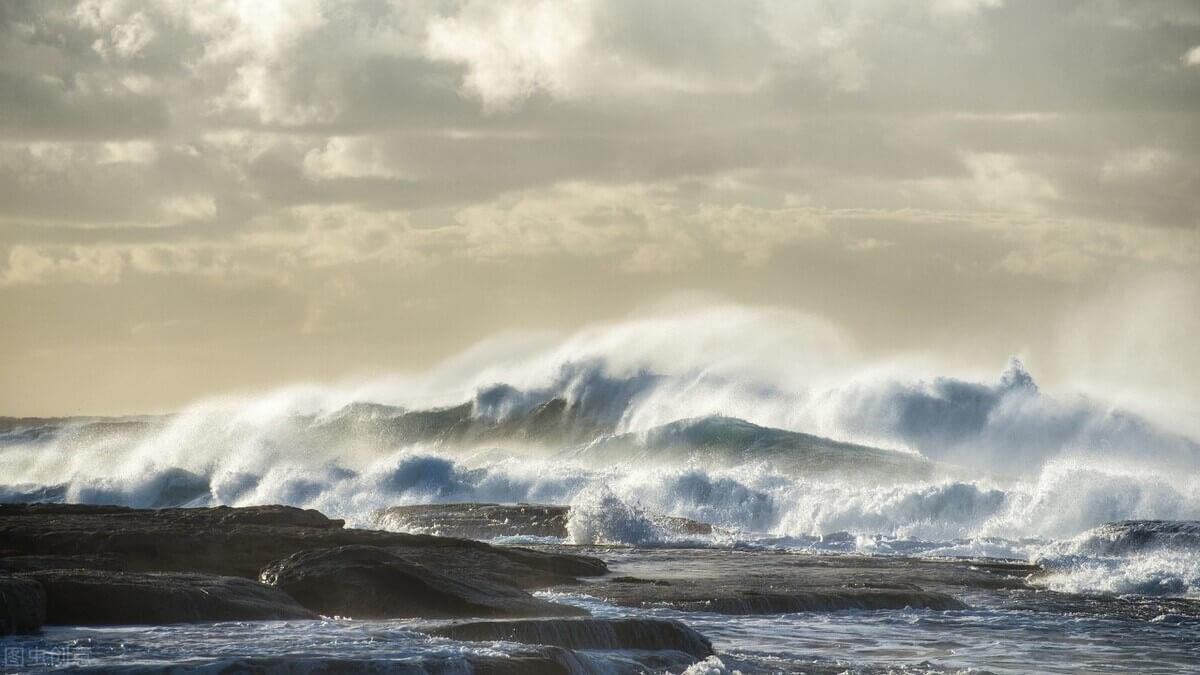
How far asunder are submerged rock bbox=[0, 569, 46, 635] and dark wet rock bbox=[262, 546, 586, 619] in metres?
2.97

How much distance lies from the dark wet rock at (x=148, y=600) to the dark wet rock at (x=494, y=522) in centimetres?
1428

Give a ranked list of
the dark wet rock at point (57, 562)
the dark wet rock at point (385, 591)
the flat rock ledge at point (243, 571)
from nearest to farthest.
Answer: the flat rock ledge at point (243, 571) → the dark wet rock at point (385, 591) → the dark wet rock at point (57, 562)

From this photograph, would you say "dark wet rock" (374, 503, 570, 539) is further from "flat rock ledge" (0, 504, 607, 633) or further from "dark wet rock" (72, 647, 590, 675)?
"dark wet rock" (72, 647, 590, 675)

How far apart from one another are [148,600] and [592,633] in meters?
3.97

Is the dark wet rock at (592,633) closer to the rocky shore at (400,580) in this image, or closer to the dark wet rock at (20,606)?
the rocky shore at (400,580)

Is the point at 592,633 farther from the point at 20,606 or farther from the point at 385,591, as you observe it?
the point at 20,606

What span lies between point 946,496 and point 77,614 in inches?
861

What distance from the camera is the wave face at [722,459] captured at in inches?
1108

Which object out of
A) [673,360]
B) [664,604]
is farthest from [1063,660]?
[673,360]

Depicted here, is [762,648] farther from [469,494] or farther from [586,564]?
[469,494]

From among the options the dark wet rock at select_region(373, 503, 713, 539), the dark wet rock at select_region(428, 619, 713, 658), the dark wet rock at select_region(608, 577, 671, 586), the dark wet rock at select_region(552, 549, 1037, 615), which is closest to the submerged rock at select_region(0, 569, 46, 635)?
the dark wet rock at select_region(428, 619, 713, 658)

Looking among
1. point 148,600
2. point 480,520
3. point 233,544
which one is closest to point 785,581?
point 233,544

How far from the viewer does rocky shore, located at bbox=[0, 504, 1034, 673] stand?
12.0 meters

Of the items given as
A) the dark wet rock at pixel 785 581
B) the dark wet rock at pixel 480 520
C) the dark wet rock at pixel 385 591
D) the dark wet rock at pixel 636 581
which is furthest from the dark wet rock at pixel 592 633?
the dark wet rock at pixel 480 520
